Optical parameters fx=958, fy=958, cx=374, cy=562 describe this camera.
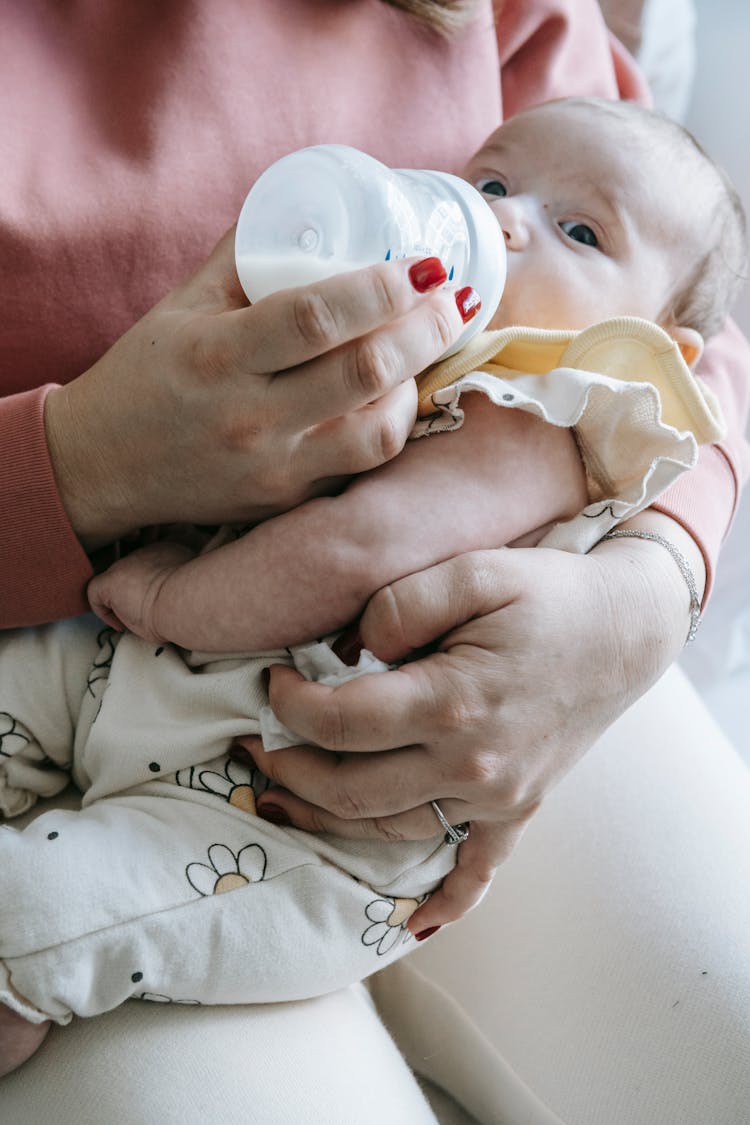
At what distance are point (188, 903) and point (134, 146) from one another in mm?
699

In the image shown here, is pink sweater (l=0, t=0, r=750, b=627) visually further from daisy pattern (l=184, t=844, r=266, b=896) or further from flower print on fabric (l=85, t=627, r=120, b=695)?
daisy pattern (l=184, t=844, r=266, b=896)

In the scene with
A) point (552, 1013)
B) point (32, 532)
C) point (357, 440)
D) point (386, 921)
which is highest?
point (357, 440)

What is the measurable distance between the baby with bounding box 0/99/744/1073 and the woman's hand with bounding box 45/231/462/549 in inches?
1.9

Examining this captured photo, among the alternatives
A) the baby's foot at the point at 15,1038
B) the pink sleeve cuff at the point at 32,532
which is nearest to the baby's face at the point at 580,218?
the pink sleeve cuff at the point at 32,532

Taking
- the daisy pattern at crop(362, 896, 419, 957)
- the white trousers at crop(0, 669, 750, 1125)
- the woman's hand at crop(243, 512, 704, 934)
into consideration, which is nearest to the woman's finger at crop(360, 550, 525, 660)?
the woman's hand at crop(243, 512, 704, 934)

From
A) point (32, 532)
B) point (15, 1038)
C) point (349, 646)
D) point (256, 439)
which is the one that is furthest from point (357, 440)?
point (15, 1038)

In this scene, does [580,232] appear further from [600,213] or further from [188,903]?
[188,903]

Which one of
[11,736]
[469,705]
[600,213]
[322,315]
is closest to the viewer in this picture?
[322,315]

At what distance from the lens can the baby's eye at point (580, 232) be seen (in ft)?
3.29

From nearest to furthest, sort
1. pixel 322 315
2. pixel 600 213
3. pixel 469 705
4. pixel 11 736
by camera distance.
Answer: pixel 322 315 < pixel 469 705 < pixel 11 736 < pixel 600 213

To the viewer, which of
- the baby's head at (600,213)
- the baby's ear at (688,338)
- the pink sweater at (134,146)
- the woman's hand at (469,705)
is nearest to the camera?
the woman's hand at (469,705)

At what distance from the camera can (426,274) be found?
68cm

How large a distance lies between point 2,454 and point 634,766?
69 centimetres

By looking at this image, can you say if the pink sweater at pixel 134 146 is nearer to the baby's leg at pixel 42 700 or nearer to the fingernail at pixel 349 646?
the baby's leg at pixel 42 700
